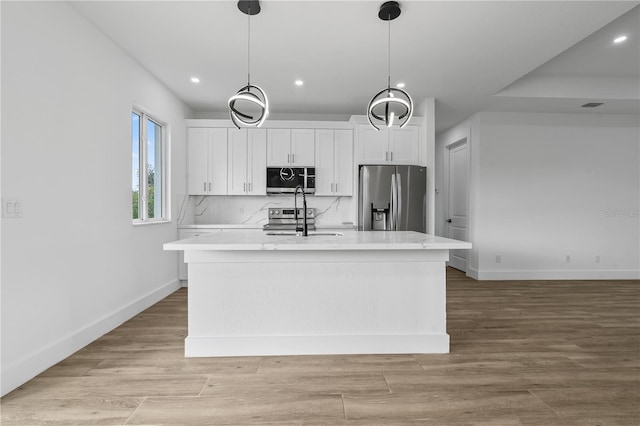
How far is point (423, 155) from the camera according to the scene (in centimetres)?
488

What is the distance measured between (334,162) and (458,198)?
269cm

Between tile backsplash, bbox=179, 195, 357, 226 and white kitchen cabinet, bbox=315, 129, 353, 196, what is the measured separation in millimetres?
320

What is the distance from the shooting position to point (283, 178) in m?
5.05

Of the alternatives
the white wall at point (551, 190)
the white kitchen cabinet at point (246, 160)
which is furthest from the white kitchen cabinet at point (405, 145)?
the white kitchen cabinet at point (246, 160)

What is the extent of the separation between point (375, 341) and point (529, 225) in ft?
13.7

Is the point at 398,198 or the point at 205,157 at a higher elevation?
the point at 205,157

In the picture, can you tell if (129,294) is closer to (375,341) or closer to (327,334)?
(327,334)

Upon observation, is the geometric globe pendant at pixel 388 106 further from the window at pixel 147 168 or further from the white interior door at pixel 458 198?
the white interior door at pixel 458 198

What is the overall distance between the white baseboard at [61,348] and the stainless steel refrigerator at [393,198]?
2.99 meters

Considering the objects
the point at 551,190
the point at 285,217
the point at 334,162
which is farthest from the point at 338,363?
the point at 551,190

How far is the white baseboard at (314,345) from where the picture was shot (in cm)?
255

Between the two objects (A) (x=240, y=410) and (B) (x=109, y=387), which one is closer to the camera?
(A) (x=240, y=410)

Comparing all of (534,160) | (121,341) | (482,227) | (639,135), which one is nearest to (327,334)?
(121,341)

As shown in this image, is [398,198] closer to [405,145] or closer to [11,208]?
[405,145]
